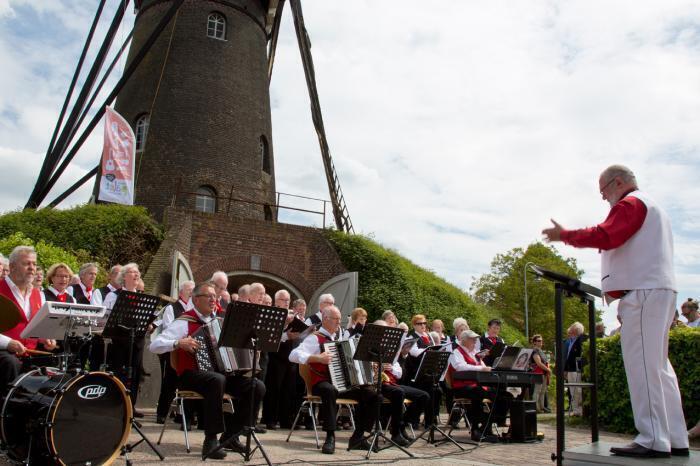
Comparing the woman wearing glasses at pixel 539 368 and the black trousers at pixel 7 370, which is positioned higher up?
the black trousers at pixel 7 370

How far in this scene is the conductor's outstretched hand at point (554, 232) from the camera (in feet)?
15.7

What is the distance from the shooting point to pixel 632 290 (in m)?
4.69

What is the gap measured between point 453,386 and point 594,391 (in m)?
5.07

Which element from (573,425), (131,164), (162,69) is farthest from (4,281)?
(162,69)

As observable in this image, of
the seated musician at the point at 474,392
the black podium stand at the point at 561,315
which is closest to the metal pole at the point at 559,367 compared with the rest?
the black podium stand at the point at 561,315

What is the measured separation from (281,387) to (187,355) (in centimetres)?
310

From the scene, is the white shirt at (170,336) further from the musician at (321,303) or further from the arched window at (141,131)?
the arched window at (141,131)

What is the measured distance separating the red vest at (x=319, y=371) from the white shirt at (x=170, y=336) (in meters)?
1.74

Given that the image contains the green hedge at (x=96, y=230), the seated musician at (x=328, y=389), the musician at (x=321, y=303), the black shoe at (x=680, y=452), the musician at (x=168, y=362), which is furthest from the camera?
the green hedge at (x=96, y=230)

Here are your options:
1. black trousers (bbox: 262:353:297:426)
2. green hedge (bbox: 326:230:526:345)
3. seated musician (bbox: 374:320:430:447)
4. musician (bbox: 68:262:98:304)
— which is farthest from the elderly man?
green hedge (bbox: 326:230:526:345)

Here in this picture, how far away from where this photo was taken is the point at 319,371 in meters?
8.34

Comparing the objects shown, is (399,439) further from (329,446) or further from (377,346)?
(377,346)

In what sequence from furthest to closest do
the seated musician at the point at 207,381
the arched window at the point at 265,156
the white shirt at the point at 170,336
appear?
the arched window at the point at 265,156 → the white shirt at the point at 170,336 → the seated musician at the point at 207,381

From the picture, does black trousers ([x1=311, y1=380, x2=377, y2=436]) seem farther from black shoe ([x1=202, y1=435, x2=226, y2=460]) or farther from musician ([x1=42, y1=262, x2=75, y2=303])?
musician ([x1=42, y1=262, x2=75, y2=303])
